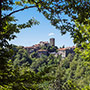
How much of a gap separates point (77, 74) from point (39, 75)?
7592 cm

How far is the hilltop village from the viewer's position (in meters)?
106

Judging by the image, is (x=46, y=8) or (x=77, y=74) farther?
(x=77, y=74)

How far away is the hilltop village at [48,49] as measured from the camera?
349 ft

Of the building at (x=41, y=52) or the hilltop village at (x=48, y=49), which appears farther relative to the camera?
the building at (x=41, y=52)

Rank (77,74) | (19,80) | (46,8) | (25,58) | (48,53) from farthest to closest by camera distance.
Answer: (48,53), (25,58), (77,74), (46,8), (19,80)

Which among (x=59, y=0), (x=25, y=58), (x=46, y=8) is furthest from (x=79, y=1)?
(x=25, y=58)

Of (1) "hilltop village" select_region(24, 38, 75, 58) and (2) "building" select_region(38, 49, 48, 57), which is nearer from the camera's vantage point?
(1) "hilltop village" select_region(24, 38, 75, 58)

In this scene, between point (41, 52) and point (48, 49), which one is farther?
point (48, 49)

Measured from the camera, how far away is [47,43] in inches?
4491

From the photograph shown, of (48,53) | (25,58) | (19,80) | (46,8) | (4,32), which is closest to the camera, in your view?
(4,32)

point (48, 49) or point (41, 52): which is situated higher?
point (48, 49)

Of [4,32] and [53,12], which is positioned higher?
[53,12]

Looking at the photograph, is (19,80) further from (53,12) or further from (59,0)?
(59,0)

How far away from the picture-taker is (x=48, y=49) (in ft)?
377
